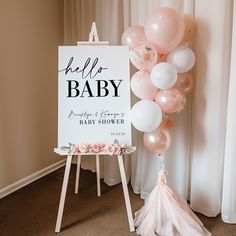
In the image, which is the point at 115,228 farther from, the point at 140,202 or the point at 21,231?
the point at 21,231

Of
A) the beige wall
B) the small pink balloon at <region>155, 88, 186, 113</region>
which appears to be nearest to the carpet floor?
the beige wall

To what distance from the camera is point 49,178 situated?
2869 millimetres

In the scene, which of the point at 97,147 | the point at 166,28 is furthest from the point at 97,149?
the point at 166,28

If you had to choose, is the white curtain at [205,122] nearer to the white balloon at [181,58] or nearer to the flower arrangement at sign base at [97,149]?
the white balloon at [181,58]

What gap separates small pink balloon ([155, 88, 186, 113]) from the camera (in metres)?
1.77

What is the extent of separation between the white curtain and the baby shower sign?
52 cm

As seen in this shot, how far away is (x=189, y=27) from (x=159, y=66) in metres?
0.38

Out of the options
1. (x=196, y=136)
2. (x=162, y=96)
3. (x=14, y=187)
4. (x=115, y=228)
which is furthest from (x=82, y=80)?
(x=14, y=187)

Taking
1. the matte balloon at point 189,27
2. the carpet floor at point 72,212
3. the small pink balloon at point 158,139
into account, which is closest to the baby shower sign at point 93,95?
the small pink balloon at point 158,139

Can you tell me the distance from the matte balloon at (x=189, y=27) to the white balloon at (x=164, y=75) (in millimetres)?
285

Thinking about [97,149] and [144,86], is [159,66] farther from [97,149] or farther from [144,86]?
[97,149]

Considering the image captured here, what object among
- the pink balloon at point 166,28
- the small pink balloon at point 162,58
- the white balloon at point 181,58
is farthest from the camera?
the small pink balloon at point 162,58

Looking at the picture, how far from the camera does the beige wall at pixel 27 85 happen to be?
8.02 ft

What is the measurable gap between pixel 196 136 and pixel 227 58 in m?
0.60
